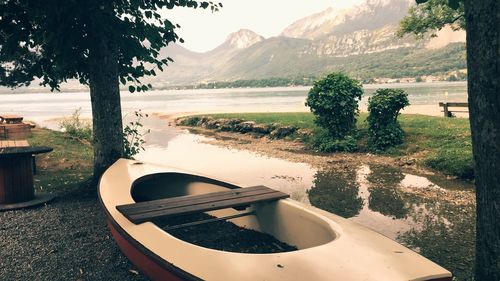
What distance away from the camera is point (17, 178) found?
8.55 m

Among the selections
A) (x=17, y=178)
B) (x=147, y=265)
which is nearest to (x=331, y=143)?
(x=17, y=178)

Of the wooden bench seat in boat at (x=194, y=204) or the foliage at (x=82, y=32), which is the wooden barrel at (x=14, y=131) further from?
the wooden bench seat in boat at (x=194, y=204)

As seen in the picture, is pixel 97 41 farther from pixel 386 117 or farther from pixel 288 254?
pixel 386 117

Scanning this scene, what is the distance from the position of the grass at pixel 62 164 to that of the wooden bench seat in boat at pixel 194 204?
548 centimetres

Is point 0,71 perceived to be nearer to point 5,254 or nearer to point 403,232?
point 5,254

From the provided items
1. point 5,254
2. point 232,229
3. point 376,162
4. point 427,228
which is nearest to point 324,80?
point 376,162

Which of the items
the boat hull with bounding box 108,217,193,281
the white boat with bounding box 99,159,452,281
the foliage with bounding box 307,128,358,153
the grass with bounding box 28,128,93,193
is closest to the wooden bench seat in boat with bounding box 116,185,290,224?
the white boat with bounding box 99,159,452,281

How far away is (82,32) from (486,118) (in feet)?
26.3

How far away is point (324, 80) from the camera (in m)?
16.4

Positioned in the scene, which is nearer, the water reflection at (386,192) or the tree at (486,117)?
the tree at (486,117)

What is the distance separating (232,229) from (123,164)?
10.3ft

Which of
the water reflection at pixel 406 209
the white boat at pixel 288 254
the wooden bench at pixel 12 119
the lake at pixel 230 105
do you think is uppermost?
the lake at pixel 230 105

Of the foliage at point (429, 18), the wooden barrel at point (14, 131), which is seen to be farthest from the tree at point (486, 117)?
the foliage at point (429, 18)

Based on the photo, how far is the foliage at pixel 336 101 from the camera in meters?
16.2
